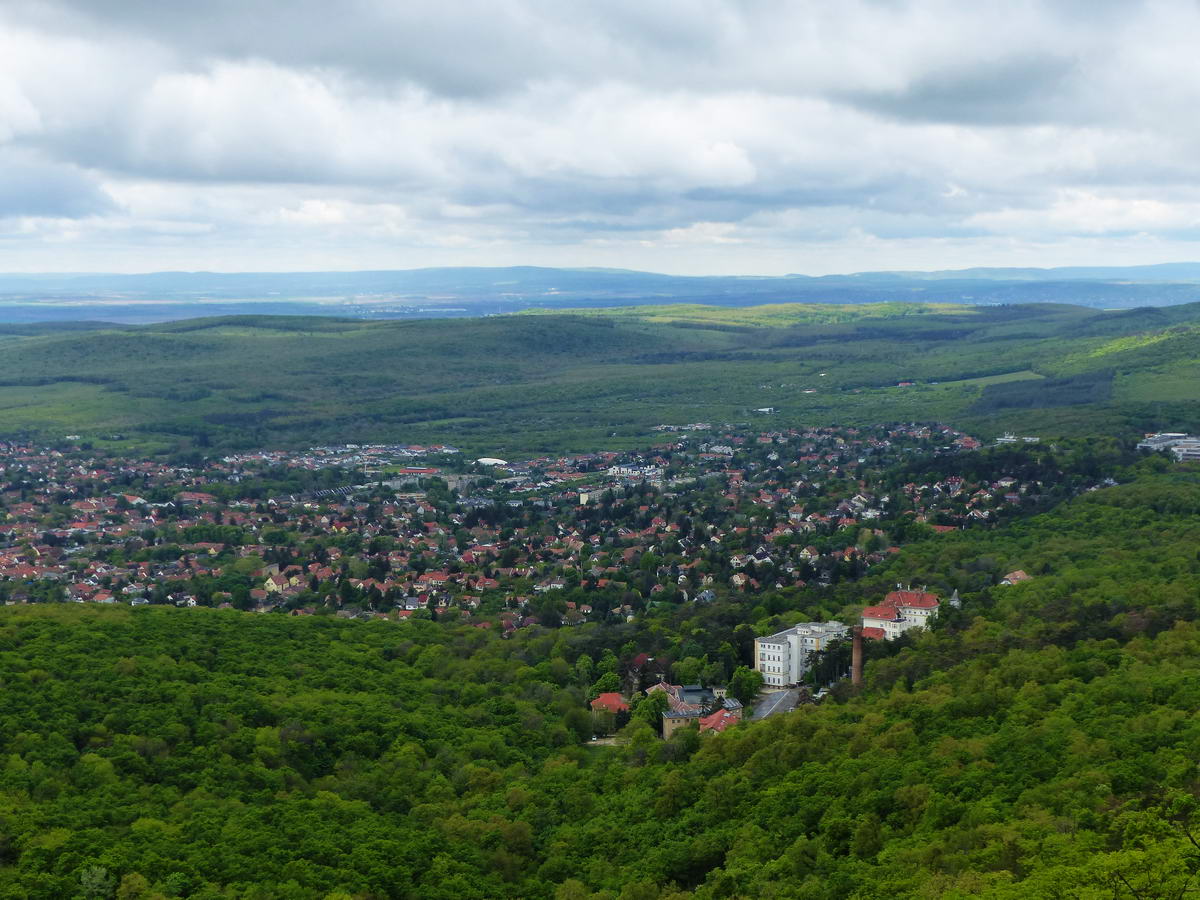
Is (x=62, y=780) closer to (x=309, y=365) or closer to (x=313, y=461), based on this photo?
(x=313, y=461)

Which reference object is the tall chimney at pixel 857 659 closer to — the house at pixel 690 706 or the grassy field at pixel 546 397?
the house at pixel 690 706

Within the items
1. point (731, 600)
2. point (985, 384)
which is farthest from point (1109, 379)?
point (731, 600)

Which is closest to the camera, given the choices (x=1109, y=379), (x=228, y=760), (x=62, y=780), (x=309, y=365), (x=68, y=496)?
(x=62, y=780)

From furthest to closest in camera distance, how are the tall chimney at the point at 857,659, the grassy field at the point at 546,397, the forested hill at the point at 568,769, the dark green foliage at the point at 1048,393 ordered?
the grassy field at the point at 546,397 → the dark green foliage at the point at 1048,393 → the tall chimney at the point at 857,659 → the forested hill at the point at 568,769

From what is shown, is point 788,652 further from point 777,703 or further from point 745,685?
point 777,703

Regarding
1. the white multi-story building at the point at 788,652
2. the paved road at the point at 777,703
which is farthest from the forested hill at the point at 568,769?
the white multi-story building at the point at 788,652

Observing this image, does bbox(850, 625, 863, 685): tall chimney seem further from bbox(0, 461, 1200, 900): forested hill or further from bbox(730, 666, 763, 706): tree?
bbox(730, 666, 763, 706): tree
